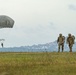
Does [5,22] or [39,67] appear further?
[5,22]

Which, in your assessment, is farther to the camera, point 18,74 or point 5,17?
point 5,17

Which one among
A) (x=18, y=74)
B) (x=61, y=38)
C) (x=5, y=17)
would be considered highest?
(x=5, y=17)

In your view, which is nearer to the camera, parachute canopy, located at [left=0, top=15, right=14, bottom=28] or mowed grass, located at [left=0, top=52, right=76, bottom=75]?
mowed grass, located at [left=0, top=52, right=76, bottom=75]

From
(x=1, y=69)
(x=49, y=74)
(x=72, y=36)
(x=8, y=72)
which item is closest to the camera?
(x=49, y=74)

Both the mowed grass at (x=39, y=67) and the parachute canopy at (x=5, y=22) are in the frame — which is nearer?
the mowed grass at (x=39, y=67)

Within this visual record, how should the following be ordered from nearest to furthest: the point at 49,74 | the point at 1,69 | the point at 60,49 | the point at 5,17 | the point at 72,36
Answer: the point at 49,74
the point at 1,69
the point at 72,36
the point at 60,49
the point at 5,17

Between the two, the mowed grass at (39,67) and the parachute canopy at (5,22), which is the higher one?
the parachute canopy at (5,22)

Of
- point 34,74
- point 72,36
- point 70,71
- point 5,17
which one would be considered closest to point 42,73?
point 34,74

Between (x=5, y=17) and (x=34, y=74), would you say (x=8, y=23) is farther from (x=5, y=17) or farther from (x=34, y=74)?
(x=34, y=74)

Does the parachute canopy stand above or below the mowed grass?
above

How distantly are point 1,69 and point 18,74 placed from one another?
2.95 metres

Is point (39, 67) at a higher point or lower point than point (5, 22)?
lower

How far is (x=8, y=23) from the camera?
60.2 meters

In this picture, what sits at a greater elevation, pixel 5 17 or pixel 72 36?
A: pixel 5 17
